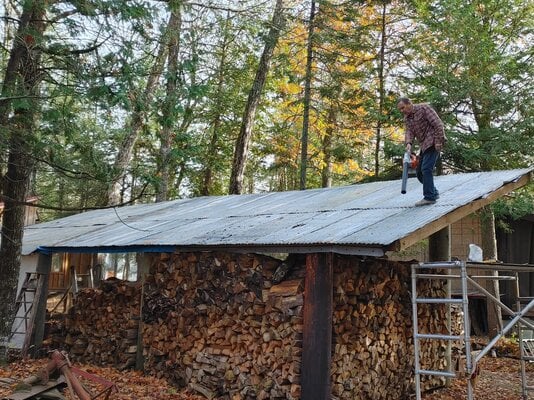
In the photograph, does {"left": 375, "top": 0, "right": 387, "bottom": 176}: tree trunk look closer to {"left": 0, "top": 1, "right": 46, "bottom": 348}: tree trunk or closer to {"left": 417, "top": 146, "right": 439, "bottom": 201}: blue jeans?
{"left": 417, "top": 146, "right": 439, "bottom": 201}: blue jeans

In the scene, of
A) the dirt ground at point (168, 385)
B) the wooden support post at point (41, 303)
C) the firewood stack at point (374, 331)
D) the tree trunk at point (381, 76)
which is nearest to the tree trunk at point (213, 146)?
the tree trunk at point (381, 76)

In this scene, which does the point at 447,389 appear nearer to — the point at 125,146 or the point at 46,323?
the point at 46,323

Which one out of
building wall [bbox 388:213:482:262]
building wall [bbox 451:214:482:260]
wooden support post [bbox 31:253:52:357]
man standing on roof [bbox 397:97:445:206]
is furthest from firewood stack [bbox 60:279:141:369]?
building wall [bbox 451:214:482:260]

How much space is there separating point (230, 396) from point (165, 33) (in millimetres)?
5648

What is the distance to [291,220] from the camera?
7.84m

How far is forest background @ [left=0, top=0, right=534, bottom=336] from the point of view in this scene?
8.06m

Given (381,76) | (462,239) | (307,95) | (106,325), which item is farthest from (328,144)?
(106,325)

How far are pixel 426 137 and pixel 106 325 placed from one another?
6.68 m

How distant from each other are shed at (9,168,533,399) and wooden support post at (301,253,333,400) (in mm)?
12

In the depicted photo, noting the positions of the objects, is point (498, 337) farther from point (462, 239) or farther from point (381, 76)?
point (381, 76)

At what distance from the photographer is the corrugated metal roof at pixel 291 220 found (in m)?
6.32

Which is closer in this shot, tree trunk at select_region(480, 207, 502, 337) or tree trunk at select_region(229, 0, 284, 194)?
tree trunk at select_region(480, 207, 502, 337)

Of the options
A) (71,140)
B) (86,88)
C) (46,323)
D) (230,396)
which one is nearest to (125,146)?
(46,323)

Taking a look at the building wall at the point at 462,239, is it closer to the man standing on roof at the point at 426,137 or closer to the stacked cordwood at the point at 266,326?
the stacked cordwood at the point at 266,326
